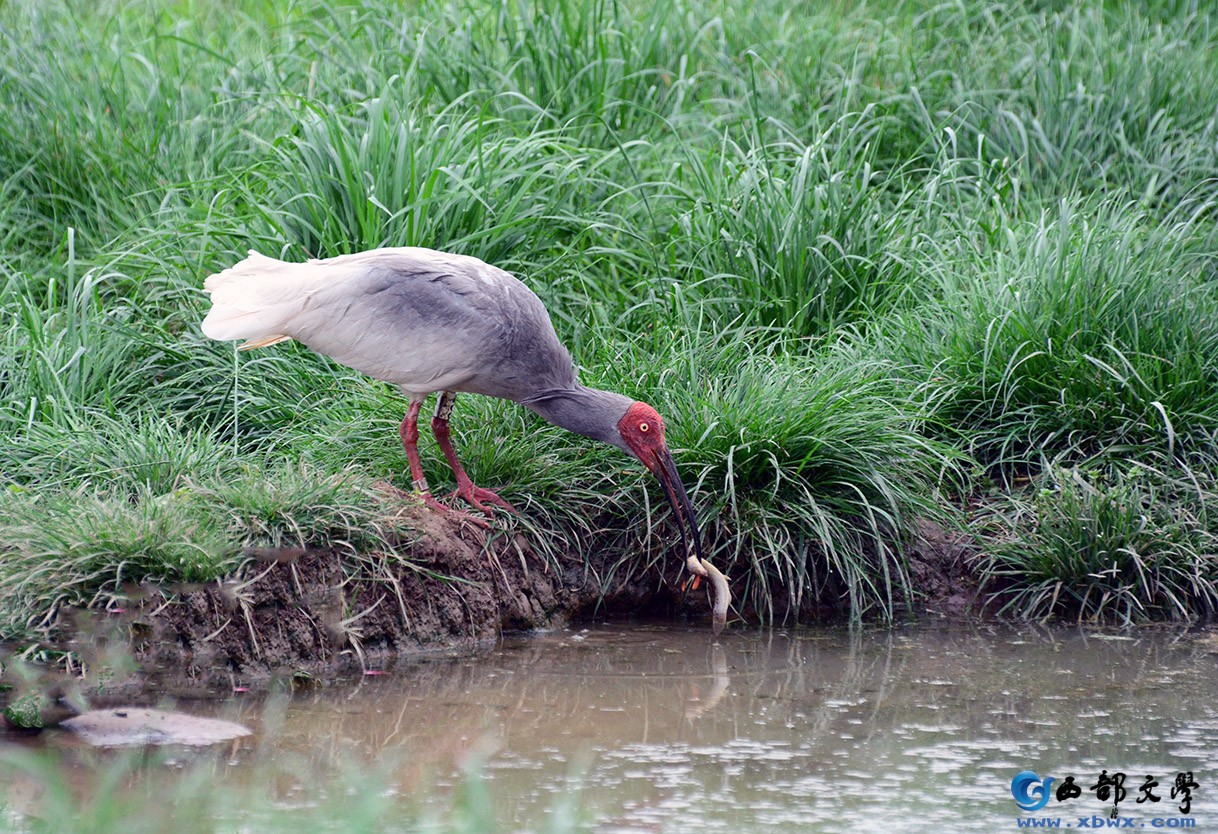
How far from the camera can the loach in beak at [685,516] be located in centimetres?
482

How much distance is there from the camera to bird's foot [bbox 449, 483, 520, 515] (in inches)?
197

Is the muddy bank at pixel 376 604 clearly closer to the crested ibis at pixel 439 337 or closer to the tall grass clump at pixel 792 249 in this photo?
the crested ibis at pixel 439 337

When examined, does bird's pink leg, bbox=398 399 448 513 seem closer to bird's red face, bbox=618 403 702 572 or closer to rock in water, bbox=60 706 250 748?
bird's red face, bbox=618 403 702 572

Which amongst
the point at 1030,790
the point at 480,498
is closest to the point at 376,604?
the point at 480,498

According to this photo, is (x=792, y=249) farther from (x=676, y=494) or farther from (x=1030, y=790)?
(x=1030, y=790)

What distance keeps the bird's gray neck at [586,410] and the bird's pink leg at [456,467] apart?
30 cm

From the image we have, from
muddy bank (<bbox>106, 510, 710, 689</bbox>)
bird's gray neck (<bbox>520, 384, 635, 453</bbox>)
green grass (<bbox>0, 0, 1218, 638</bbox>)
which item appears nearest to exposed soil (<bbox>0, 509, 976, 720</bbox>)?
muddy bank (<bbox>106, 510, 710, 689</bbox>)

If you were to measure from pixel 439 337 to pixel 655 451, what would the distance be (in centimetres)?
85

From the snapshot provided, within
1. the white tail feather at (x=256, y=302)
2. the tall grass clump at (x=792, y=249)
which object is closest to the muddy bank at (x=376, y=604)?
the white tail feather at (x=256, y=302)

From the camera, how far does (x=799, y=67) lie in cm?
781

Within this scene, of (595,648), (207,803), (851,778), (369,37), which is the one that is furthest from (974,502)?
(369,37)

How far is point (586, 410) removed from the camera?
195 inches

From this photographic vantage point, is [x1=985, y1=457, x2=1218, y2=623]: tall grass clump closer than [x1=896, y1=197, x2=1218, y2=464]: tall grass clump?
Yes

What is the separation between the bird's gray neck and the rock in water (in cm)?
168
